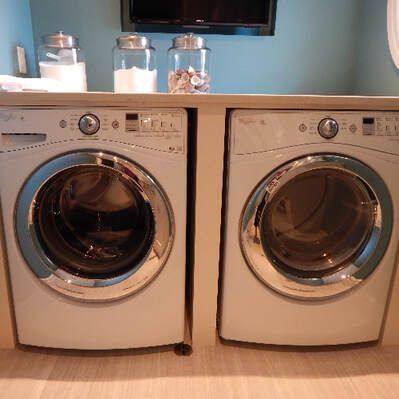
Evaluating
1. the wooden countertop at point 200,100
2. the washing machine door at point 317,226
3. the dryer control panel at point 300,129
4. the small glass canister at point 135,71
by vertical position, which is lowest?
the washing machine door at point 317,226

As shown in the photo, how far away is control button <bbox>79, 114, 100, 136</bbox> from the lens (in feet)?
3.35

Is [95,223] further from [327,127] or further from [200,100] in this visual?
[327,127]

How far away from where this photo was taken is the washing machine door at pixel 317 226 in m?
1.10

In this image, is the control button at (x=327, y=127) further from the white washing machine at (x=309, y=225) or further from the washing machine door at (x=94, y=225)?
the washing machine door at (x=94, y=225)

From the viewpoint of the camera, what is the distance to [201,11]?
5.85 ft

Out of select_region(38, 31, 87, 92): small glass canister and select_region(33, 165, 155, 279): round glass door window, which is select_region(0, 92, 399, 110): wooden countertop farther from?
select_region(38, 31, 87, 92): small glass canister

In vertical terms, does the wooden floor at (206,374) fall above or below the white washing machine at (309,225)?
below

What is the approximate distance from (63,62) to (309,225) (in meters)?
1.29

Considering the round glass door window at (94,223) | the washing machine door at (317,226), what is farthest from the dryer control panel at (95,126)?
the washing machine door at (317,226)

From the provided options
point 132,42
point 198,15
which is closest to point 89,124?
point 132,42

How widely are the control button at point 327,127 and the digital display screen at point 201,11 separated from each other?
102 centimetres

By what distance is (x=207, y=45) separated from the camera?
1.89 meters

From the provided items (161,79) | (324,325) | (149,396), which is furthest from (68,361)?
(161,79)

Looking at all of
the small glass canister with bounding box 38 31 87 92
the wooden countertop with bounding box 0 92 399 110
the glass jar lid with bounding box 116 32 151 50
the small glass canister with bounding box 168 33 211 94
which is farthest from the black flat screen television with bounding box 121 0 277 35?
the wooden countertop with bounding box 0 92 399 110
